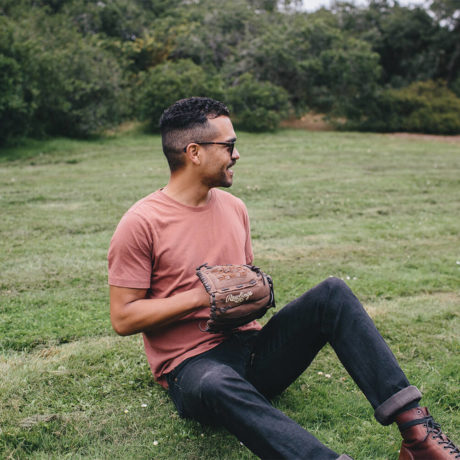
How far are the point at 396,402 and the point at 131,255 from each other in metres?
1.36

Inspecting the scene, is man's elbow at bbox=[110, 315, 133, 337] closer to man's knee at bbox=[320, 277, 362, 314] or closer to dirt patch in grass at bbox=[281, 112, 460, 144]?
man's knee at bbox=[320, 277, 362, 314]

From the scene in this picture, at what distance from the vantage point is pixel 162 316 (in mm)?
2471

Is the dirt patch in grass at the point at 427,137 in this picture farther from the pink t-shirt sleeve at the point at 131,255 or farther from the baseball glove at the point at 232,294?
the pink t-shirt sleeve at the point at 131,255

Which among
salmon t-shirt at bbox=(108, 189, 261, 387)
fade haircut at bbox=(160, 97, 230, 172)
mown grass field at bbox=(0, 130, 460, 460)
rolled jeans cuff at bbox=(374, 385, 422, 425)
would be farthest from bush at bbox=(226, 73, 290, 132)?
rolled jeans cuff at bbox=(374, 385, 422, 425)

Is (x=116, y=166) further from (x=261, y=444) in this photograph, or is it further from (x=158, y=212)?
(x=261, y=444)

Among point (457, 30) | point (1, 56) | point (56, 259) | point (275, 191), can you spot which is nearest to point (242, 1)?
point (457, 30)

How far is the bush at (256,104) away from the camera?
1762 cm

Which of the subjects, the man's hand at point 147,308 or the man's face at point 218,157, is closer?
the man's hand at point 147,308

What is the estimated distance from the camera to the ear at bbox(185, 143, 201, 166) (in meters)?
2.73

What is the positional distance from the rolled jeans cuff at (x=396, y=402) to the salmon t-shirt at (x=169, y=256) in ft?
2.74

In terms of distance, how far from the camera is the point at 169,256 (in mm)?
2604

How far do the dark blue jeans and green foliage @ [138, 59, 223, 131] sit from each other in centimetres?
1432

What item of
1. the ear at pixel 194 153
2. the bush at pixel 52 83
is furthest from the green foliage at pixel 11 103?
the ear at pixel 194 153

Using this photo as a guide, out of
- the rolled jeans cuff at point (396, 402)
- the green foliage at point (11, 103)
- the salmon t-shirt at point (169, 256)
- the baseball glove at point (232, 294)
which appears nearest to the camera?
the rolled jeans cuff at point (396, 402)
